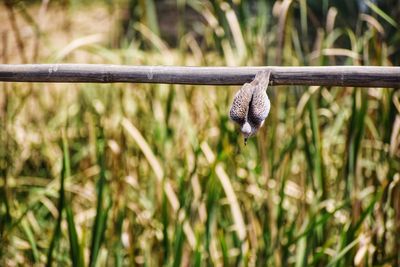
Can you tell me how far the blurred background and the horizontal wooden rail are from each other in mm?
342

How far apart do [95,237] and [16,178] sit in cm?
52

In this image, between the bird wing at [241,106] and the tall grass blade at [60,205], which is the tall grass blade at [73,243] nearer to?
the tall grass blade at [60,205]

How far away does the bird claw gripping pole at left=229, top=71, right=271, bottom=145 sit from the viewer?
54cm

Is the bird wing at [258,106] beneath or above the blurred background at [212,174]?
above

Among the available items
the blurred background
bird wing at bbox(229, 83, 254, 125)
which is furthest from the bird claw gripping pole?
the blurred background

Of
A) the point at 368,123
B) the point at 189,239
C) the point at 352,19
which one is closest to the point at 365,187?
the point at 368,123

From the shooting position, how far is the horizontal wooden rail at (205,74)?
0.55m

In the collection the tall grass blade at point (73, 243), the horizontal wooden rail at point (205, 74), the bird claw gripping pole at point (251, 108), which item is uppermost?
the horizontal wooden rail at point (205, 74)

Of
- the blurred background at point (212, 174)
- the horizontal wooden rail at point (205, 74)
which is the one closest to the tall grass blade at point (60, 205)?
the blurred background at point (212, 174)

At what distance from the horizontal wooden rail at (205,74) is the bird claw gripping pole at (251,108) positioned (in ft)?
0.09

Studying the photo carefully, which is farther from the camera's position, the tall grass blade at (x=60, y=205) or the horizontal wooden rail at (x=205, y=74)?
the tall grass blade at (x=60, y=205)

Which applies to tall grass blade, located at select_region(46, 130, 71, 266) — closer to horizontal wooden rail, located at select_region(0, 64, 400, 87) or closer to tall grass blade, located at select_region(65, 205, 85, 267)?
tall grass blade, located at select_region(65, 205, 85, 267)

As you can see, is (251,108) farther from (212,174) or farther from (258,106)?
(212,174)

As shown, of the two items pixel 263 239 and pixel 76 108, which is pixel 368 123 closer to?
pixel 263 239
